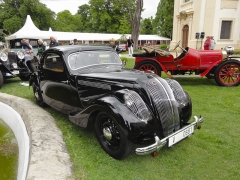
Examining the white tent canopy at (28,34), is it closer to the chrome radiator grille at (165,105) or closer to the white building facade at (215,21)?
the white building facade at (215,21)

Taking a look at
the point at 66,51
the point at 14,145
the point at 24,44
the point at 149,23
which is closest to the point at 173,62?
the point at 66,51

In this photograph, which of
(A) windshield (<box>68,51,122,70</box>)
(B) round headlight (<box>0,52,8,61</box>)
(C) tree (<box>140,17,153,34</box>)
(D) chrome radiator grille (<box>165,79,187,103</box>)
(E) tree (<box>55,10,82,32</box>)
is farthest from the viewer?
(E) tree (<box>55,10,82,32</box>)

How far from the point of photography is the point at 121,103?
253 cm

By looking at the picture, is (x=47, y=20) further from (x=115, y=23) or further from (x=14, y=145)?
(x=14, y=145)

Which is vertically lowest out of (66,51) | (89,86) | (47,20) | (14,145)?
(14,145)

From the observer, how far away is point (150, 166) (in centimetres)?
252

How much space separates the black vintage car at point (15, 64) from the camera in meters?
7.04

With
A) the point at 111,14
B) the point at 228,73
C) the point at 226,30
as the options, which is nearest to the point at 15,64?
the point at 228,73

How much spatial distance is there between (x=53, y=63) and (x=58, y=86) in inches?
21.1

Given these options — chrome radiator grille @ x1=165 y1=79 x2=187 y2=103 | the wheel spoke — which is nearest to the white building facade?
the wheel spoke

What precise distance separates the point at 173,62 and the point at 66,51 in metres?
4.09

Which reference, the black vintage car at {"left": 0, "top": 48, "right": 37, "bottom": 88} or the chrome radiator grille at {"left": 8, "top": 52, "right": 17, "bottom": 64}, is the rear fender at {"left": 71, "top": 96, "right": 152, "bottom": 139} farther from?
the chrome radiator grille at {"left": 8, "top": 52, "right": 17, "bottom": 64}

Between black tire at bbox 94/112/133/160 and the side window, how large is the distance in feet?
4.78

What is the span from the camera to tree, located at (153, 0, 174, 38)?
37.1m
